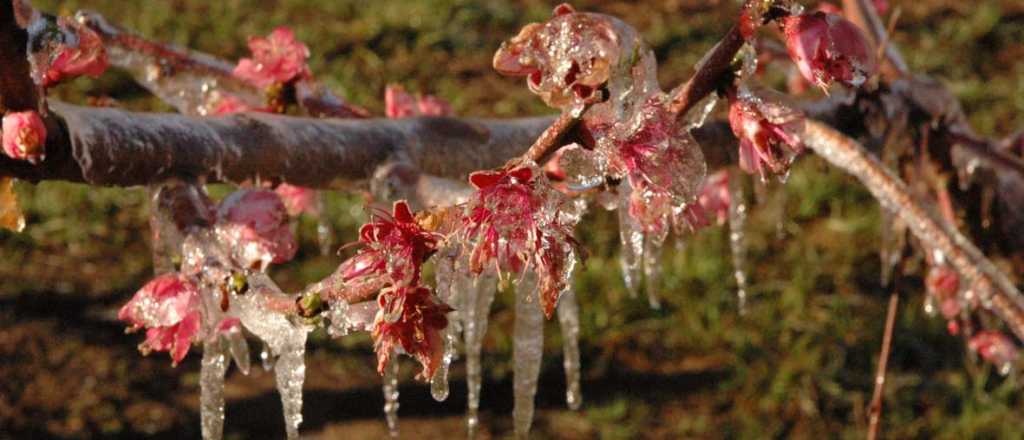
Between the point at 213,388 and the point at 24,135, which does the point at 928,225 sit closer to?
the point at 213,388

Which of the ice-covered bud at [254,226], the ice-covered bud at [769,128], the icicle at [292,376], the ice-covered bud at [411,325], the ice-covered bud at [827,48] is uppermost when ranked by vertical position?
the ice-covered bud at [827,48]

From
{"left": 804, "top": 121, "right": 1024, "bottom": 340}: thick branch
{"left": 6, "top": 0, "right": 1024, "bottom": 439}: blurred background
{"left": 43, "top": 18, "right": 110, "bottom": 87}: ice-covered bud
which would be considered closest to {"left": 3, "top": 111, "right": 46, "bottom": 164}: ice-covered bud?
{"left": 43, "top": 18, "right": 110, "bottom": 87}: ice-covered bud

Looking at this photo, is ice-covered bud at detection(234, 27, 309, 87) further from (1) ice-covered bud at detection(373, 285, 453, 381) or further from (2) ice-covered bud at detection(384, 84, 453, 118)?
(1) ice-covered bud at detection(373, 285, 453, 381)

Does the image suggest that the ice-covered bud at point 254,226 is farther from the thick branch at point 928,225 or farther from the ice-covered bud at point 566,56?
the thick branch at point 928,225

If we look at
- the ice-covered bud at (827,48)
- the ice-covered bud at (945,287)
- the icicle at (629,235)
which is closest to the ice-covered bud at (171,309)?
the icicle at (629,235)

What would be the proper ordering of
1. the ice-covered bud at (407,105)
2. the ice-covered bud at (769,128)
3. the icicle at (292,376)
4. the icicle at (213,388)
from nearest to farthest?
the ice-covered bud at (769,128)
the icicle at (292,376)
the icicle at (213,388)
the ice-covered bud at (407,105)
